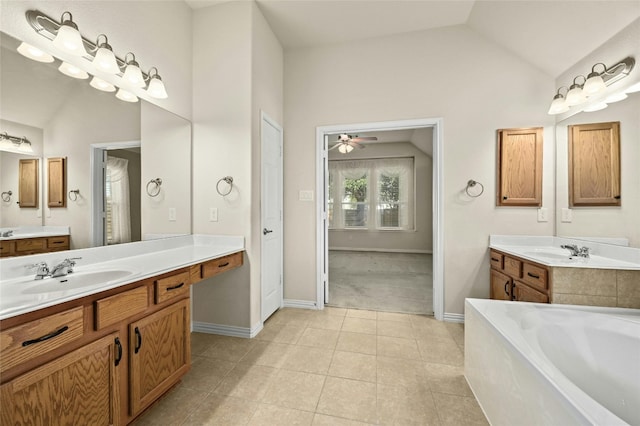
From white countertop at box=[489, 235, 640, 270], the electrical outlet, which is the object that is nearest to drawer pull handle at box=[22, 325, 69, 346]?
white countertop at box=[489, 235, 640, 270]

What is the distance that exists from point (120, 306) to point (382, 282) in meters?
3.54

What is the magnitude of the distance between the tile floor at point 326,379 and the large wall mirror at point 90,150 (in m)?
Result: 1.17

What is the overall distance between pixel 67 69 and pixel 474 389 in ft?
10.4

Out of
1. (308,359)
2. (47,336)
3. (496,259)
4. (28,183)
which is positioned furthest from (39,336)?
(496,259)

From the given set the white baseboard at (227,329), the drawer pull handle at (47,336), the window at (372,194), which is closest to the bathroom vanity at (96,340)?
the drawer pull handle at (47,336)

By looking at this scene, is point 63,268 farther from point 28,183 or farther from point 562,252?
point 562,252

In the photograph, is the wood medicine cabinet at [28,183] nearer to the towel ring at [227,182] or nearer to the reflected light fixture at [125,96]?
the reflected light fixture at [125,96]

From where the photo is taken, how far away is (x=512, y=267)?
7.33 feet

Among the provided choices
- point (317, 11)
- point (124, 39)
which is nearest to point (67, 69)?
point (124, 39)

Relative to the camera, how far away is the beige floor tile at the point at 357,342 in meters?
2.14

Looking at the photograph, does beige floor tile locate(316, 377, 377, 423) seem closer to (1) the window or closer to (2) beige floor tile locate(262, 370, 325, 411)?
(2) beige floor tile locate(262, 370, 325, 411)

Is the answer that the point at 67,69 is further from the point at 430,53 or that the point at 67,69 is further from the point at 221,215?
the point at 430,53

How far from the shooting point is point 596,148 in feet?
6.65

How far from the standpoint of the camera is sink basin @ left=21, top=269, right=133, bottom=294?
47.0 inches
